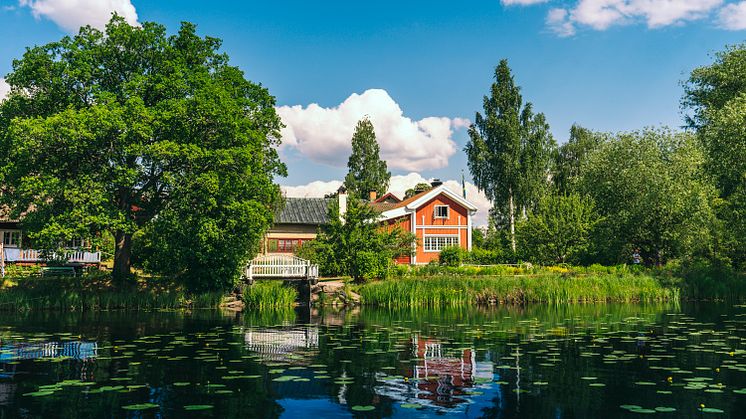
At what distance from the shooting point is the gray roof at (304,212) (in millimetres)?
54906

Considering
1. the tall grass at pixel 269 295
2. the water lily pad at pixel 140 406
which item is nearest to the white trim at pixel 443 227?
the tall grass at pixel 269 295

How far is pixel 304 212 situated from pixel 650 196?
99.9 ft

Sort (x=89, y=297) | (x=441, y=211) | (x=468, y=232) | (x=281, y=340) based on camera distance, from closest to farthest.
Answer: (x=281, y=340)
(x=89, y=297)
(x=441, y=211)
(x=468, y=232)

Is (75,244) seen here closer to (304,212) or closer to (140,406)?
(304,212)

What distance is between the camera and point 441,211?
5456cm

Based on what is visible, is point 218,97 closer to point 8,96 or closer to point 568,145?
point 8,96

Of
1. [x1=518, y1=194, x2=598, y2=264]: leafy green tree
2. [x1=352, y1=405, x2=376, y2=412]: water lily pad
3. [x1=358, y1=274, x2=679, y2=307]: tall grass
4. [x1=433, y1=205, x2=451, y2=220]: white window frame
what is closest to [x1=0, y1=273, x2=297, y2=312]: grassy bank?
[x1=358, y1=274, x2=679, y2=307]: tall grass

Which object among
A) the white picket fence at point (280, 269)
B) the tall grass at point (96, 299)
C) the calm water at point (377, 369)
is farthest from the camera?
the white picket fence at point (280, 269)

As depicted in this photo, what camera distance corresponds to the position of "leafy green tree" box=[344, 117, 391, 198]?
74875 millimetres

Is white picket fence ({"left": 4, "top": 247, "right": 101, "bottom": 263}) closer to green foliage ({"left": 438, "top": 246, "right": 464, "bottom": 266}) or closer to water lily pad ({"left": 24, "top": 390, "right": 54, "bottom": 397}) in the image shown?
green foliage ({"left": 438, "top": 246, "right": 464, "bottom": 266})

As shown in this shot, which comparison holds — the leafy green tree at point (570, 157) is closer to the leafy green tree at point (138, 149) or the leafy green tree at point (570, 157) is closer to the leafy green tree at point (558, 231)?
the leafy green tree at point (558, 231)

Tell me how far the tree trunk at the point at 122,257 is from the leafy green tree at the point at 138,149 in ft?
0.21

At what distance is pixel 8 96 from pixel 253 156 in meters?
14.5

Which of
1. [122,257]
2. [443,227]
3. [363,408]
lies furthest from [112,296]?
[443,227]
